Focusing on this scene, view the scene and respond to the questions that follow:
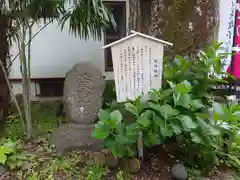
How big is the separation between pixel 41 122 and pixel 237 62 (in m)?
3.94

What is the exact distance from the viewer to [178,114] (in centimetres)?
253

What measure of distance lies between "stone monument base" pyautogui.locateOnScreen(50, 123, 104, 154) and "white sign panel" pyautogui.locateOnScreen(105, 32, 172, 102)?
93 cm

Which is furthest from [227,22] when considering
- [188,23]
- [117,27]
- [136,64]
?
[136,64]

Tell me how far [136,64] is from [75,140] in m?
1.40

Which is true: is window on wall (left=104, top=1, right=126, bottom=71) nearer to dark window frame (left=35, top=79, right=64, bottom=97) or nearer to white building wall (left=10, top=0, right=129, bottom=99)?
white building wall (left=10, top=0, right=129, bottom=99)

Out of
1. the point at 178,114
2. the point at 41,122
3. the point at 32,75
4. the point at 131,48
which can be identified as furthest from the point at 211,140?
the point at 32,75

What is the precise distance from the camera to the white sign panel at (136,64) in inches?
105

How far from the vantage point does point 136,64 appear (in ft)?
8.84

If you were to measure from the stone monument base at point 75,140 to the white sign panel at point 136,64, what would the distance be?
3.04ft

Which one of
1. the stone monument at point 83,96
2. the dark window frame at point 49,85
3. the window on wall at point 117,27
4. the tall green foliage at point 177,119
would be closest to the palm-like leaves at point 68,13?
the stone monument at point 83,96

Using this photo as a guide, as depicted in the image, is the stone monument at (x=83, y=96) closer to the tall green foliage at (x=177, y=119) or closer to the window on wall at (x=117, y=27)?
the tall green foliage at (x=177, y=119)

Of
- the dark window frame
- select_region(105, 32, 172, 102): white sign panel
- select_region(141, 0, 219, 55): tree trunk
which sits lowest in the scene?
the dark window frame

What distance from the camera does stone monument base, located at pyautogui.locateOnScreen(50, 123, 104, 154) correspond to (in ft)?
10.8

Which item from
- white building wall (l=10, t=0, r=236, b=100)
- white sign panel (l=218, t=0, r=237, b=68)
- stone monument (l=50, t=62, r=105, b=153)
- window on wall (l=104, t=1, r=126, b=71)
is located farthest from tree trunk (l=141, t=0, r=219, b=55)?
window on wall (l=104, t=1, r=126, b=71)
